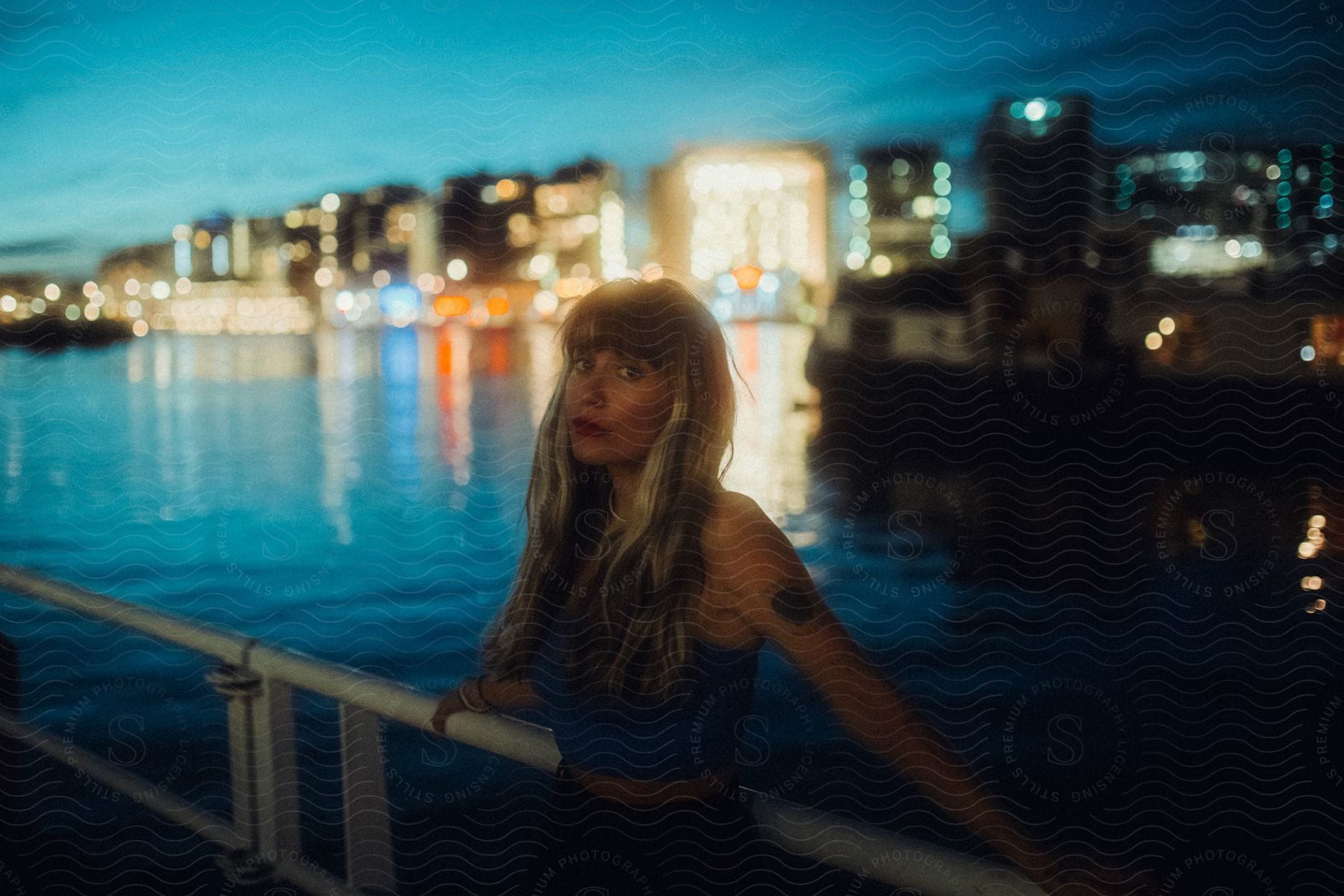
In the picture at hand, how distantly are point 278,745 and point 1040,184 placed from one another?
9.02m

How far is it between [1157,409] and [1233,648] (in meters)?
7.09

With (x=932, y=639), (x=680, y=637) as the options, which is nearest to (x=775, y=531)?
(x=680, y=637)

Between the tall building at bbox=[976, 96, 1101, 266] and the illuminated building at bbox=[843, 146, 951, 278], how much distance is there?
746mm

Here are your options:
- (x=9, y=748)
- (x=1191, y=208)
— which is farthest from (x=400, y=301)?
(x=1191, y=208)

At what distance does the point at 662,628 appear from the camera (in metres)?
1.05

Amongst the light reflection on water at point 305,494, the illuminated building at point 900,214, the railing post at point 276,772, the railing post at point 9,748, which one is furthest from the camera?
the illuminated building at point 900,214

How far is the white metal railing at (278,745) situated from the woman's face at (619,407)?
294 mm

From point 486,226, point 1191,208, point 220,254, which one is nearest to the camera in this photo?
point 486,226

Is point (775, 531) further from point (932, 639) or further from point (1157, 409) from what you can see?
point (1157, 409)

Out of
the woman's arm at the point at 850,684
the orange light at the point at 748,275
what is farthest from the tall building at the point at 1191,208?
the woman's arm at the point at 850,684

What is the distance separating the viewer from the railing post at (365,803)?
154cm

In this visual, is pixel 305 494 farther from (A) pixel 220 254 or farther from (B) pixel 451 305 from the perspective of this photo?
(A) pixel 220 254

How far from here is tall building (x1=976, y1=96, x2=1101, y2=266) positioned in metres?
4.64

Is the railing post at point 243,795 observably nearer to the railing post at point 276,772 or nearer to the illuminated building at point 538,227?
the railing post at point 276,772
